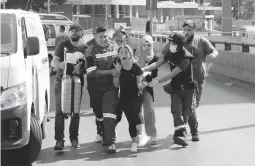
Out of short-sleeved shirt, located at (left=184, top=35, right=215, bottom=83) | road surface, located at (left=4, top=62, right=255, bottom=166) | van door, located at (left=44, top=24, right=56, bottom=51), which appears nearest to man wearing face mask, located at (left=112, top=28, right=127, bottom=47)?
short-sleeved shirt, located at (left=184, top=35, right=215, bottom=83)

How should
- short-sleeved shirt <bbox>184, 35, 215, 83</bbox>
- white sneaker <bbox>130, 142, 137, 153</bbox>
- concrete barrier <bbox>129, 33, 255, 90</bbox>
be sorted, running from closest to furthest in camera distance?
white sneaker <bbox>130, 142, 137, 153</bbox> < short-sleeved shirt <bbox>184, 35, 215, 83</bbox> < concrete barrier <bbox>129, 33, 255, 90</bbox>

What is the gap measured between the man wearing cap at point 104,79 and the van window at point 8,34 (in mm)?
1361

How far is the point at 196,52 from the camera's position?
31.7ft

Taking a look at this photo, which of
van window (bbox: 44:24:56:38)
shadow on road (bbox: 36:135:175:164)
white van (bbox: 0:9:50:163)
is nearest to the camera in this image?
white van (bbox: 0:9:50:163)

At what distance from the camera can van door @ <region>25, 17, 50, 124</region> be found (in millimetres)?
8481

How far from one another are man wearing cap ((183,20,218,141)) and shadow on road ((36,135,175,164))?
50 centimetres

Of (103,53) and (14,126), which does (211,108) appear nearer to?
(103,53)

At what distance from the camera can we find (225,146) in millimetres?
8922

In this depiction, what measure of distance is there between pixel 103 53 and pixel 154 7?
2102 centimetres

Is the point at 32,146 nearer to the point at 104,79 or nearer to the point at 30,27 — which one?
the point at 104,79

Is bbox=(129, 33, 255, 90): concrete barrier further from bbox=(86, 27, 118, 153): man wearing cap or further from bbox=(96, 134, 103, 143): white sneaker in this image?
bbox=(86, 27, 118, 153): man wearing cap

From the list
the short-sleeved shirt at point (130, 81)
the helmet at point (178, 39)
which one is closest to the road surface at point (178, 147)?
the short-sleeved shirt at point (130, 81)

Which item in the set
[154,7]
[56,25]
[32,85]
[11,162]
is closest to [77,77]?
[32,85]

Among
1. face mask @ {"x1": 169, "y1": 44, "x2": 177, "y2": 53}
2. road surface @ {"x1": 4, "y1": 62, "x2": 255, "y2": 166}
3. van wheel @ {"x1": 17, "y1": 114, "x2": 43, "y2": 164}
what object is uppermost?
face mask @ {"x1": 169, "y1": 44, "x2": 177, "y2": 53}
